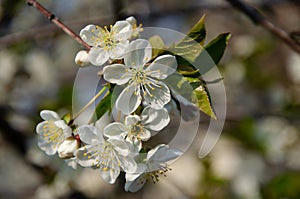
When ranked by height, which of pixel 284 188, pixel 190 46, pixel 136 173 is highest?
pixel 190 46

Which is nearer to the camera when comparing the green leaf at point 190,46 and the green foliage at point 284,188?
the green leaf at point 190,46

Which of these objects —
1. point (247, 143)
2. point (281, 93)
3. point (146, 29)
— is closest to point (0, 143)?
point (247, 143)

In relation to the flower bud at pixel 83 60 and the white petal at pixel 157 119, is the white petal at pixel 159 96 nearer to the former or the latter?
the white petal at pixel 157 119

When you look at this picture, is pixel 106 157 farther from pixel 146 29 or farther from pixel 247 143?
pixel 247 143

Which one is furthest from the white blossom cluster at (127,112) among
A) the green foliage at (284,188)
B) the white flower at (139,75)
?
the green foliage at (284,188)

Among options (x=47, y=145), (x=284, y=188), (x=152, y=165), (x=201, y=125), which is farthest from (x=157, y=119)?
(x=201, y=125)

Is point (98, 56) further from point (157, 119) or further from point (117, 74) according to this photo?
point (157, 119)
